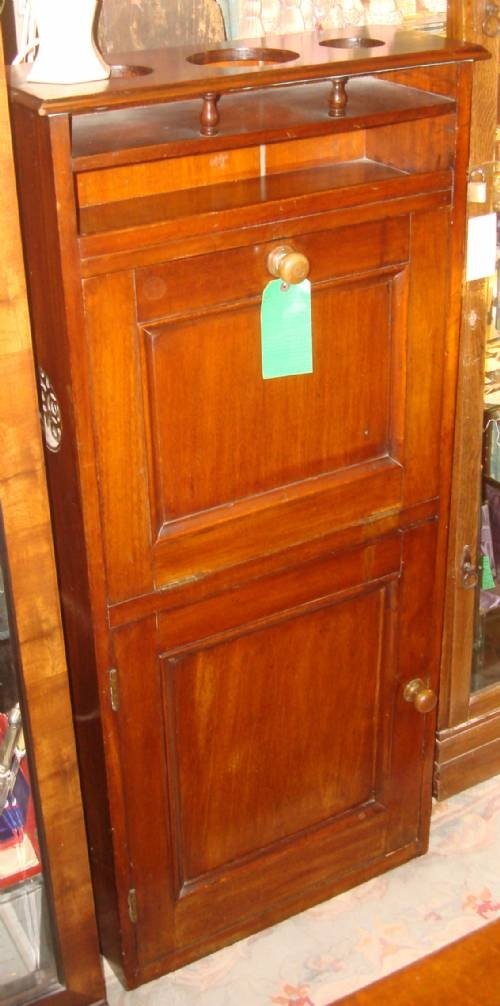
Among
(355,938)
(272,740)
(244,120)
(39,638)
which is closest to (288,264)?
(244,120)

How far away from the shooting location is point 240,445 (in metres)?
1.58

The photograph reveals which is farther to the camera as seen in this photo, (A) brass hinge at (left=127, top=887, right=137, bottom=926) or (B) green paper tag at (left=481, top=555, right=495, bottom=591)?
(B) green paper tag at (left=481, top=555, right=495, bottom=591)

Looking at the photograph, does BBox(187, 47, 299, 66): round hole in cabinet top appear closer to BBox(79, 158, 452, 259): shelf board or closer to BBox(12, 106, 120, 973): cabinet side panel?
BBox(79, 158, 452, 259): shelf board

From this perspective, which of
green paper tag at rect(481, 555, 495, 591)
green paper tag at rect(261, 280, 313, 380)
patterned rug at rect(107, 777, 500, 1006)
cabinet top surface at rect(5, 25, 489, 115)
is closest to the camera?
cabinet top surface at rect(5, 25, 489, 115)

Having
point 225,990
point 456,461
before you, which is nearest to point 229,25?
point 456,461

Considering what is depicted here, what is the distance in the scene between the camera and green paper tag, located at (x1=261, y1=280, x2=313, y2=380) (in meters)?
1.50

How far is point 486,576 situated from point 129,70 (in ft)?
3.88

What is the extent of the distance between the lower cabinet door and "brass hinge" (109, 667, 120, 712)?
0.04 ft

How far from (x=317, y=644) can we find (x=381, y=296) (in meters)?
0.54

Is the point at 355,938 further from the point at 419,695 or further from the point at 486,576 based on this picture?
the point at 486,576

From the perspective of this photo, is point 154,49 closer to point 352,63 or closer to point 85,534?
point 352,63

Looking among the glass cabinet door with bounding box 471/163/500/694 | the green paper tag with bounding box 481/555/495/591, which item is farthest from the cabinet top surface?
the green paper tag with bounding box 481/555/495/591

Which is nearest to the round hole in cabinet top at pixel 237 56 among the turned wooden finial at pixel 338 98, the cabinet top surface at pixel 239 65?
the cabinet top surface at pixel 239 65

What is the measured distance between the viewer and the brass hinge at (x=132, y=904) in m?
1.75
